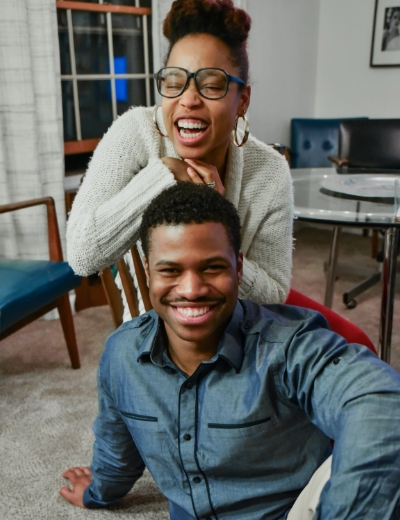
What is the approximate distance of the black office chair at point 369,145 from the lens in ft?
9.14

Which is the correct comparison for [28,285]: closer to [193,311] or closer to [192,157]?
[192,157]

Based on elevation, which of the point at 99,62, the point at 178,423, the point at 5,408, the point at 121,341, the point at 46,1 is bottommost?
the point at 5,408

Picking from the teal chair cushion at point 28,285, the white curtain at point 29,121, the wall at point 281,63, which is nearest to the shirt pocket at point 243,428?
the teal chair cushion at point 28,285

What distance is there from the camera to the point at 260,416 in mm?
908

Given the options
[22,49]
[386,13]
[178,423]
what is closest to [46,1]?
[22,49]

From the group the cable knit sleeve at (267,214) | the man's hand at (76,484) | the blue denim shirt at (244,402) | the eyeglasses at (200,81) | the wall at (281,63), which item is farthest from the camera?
the wall at (281,63)

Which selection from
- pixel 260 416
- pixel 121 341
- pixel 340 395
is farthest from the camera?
pixel 121 341

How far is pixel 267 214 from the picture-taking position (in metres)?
1.31

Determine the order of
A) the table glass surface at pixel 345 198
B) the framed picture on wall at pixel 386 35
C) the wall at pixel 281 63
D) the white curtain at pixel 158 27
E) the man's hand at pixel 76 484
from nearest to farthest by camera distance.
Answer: the man's hand at pixel 76 484
the table glass surface at pixel 345 198
the white curtain at pixel 158 27
the wall at pixel 281 63
the framed picture on wall at pixel 386 35

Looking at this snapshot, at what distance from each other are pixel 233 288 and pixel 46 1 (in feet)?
6.48

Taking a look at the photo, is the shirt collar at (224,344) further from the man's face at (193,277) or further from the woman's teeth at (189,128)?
the woman's teeth at (189,128)

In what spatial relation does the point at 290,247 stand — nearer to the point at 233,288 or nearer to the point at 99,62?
the point at 233,288

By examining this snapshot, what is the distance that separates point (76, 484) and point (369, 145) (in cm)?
222

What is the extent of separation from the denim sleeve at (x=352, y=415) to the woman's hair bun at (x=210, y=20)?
25.1 inches
